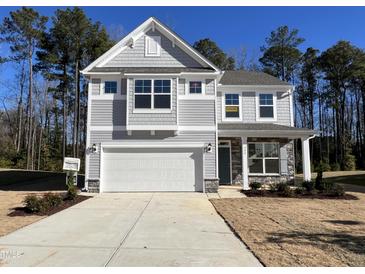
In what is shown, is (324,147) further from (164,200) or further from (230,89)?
(164,200)

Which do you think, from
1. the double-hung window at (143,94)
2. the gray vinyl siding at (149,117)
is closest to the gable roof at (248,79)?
the gray vinyl siding at (149,117)

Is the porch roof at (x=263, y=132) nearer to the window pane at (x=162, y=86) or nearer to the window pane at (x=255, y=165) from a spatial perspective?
the window pane at (x=255, y=165)

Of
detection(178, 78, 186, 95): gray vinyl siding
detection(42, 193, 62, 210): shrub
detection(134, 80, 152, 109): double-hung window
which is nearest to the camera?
detection(42, 193, 62, 210): shrub

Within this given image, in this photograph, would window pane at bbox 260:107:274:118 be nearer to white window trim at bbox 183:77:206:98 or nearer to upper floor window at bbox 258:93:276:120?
upper floor window at bbox 258:93:276:120

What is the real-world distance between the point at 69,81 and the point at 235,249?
31.1 metres

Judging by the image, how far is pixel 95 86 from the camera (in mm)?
15867

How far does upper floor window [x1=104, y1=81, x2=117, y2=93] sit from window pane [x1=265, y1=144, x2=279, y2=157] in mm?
8448

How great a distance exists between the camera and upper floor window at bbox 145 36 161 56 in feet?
53.9

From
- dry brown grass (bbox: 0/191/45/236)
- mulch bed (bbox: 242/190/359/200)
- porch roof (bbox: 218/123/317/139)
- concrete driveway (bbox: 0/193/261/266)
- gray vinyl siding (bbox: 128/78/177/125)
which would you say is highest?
gray vinyl siding (bbox: 128/78/177/125)

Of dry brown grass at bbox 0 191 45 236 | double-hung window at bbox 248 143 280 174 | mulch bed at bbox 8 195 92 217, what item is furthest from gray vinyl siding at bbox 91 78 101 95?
double-hung window at bbox 248 143 280 174

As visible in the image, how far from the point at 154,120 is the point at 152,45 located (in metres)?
3.74

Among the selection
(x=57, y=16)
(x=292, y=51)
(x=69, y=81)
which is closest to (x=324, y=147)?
(x=292, y=51)

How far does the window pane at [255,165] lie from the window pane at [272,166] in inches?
10.8

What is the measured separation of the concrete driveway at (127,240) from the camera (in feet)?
18.1
